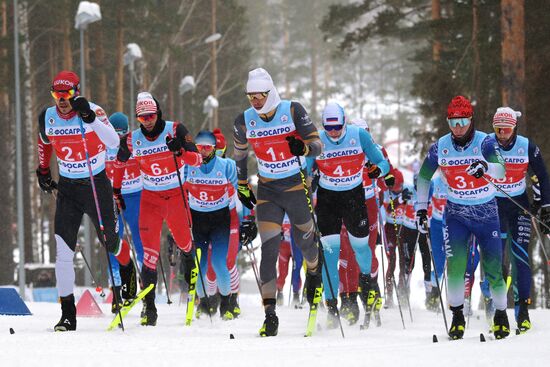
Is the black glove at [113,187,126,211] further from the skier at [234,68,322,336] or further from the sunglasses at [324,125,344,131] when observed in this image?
the sunglasses at [324,125,344,131]

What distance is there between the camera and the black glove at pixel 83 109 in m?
8.73

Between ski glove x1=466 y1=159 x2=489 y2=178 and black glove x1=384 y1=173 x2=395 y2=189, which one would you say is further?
black glove x1=384 y1=173 x2=395 y2=189

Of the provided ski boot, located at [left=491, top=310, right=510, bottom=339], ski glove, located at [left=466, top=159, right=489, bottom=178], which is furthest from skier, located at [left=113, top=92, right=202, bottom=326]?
ski boot, located at [left=491, top=310, right=510, bottom=339]

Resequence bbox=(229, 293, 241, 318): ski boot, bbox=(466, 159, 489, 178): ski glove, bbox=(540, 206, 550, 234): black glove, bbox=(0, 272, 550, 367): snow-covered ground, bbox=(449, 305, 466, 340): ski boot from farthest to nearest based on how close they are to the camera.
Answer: bbox=(229, 293, 241, 318): ski boot, bbox=(540, 206, 550, 234): black glove, bbox=(449, 305, 466, 340): ski boot, bbox=(466, 159, 489, 178): ski glove, bbox=(0, 272, 550, 367): snow-covered ground

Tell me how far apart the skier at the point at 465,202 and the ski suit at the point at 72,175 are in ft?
10.0

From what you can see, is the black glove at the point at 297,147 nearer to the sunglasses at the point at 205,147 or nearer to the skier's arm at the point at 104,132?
the skier's arm at the point at 104,132

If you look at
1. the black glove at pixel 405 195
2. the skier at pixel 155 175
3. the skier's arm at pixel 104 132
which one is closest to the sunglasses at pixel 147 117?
the skier at pixel 155 175

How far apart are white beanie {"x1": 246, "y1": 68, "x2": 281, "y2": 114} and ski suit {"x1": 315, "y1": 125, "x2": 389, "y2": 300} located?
165 centimetres

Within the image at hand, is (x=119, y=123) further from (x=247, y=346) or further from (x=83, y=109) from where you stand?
(x=247, y=346)

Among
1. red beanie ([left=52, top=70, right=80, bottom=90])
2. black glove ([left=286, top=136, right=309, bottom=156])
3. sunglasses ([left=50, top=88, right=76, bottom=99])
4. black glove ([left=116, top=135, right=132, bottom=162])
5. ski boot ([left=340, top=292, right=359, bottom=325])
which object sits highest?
red beanie ([left=52, top=70, right=80, bottom=90])

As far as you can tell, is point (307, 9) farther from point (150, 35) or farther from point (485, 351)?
point (485, 351)

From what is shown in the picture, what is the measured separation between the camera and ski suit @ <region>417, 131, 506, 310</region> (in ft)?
28.0

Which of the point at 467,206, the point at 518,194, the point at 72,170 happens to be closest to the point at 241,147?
the point at 72,170

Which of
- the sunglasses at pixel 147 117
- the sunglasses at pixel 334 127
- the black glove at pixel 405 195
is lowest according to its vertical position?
the black glove at pixel 405 195
